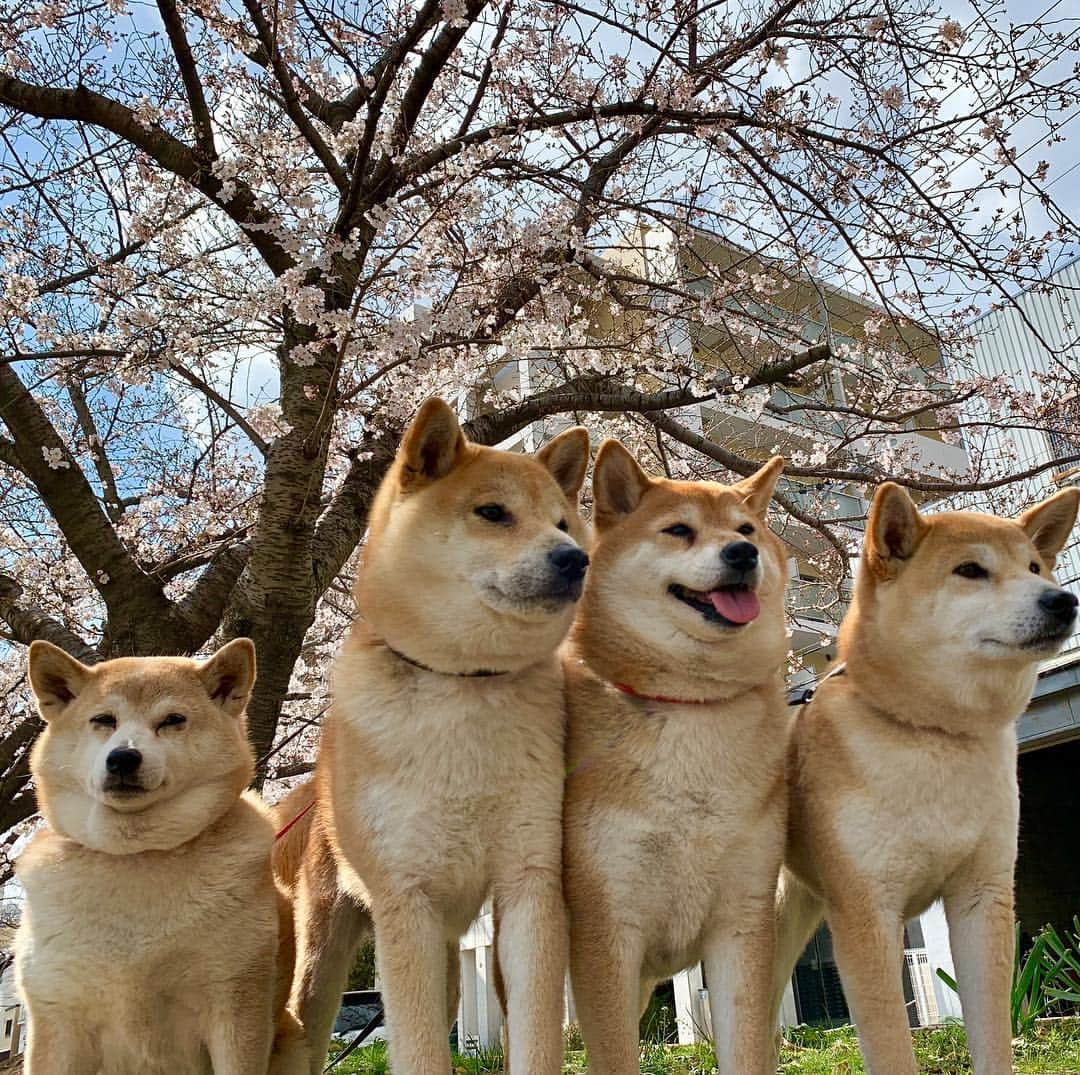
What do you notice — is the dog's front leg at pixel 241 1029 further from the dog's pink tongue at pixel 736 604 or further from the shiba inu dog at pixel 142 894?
the dog's pink tongue at pixel 736 604

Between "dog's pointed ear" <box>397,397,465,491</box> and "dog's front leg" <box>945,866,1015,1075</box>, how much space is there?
2079 mm

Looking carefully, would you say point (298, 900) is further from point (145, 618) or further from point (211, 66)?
point (211, 66)

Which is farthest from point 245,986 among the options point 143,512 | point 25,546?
point 25,546

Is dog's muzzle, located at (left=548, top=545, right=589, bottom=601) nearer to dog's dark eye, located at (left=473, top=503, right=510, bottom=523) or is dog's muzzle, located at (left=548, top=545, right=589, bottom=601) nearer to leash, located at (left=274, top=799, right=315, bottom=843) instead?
dog's dark eye, located at (left=473, top=503, right=510, bottom=523)

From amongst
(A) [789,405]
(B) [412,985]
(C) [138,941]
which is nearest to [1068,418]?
(A) [789,405]

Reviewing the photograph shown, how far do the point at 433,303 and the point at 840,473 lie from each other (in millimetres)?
3135

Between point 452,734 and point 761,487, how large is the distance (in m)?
1.49

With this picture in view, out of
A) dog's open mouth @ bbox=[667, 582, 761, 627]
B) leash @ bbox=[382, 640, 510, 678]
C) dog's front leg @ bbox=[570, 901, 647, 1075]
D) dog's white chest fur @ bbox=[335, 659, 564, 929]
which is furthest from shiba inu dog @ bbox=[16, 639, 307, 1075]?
dog's open mouth @ bbox=[667, 582, 761, 627]

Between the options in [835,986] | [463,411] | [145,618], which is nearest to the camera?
[145,618]

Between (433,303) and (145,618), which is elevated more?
(433,303)

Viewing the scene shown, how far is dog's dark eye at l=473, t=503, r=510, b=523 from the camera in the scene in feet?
10.3

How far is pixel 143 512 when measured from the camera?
9.68 metres

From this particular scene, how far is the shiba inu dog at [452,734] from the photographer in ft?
9.18

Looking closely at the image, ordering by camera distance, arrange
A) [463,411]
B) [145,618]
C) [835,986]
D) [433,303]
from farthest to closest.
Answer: [835,986]
[463,411]
[433,303]
[145,618]
